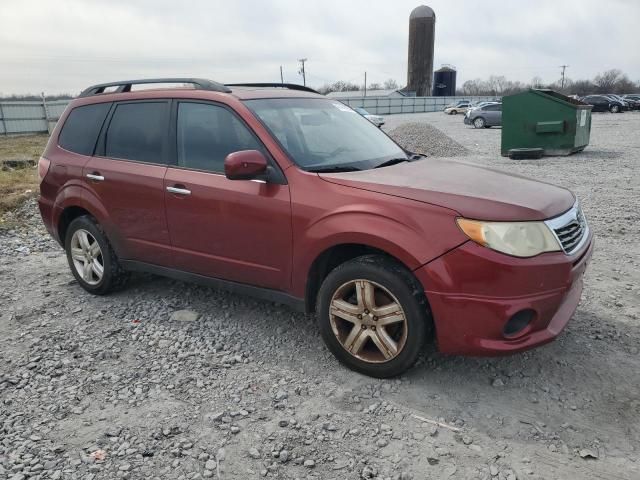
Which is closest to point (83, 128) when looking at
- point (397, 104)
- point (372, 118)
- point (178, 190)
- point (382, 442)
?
point (178, 190)

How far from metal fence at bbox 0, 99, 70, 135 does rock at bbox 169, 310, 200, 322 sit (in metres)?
24.8

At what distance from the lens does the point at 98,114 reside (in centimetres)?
475

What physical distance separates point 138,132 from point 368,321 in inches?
100

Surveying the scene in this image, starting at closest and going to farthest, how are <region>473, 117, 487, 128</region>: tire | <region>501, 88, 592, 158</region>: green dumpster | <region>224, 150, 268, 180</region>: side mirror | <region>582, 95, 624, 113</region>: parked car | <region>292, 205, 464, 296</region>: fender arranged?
1. <region>292, 205, 464, 296</region>: fender
2. <region>224, 150, 268, 180</region>: side mirror
3. <region>501, 88, 592, 158</region>: green dumpster
4. <region>473, 117, 487, 128</region>: tire
5. <region>582, 95, 624, 113</region>: parked car

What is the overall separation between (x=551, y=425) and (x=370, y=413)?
99 centimetres

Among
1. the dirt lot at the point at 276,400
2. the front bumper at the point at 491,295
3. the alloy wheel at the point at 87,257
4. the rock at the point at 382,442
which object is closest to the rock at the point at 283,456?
the dirt lot at the point at 276,400

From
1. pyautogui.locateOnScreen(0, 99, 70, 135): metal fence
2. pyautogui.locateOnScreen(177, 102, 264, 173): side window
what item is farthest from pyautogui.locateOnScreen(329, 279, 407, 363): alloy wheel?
pyautogui.locateOnScreen(0, 99, 70, 135): metal fence

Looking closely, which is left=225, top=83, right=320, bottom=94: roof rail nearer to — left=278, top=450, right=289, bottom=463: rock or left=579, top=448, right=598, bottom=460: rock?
left=278, top=450, right=289, bottom=463: rock

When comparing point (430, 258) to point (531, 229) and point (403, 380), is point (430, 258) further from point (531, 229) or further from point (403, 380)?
point (403, 380)

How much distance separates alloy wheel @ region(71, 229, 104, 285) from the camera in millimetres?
4785

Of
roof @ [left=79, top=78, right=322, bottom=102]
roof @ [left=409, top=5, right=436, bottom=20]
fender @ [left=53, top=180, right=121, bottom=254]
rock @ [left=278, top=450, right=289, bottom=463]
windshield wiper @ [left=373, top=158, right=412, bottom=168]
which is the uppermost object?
roof @ [left=409, top=5, right=436, bottom=20]

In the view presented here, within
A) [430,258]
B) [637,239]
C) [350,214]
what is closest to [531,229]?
[430,258]

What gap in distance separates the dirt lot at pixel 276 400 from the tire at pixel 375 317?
16 cm

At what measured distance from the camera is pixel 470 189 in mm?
3150
